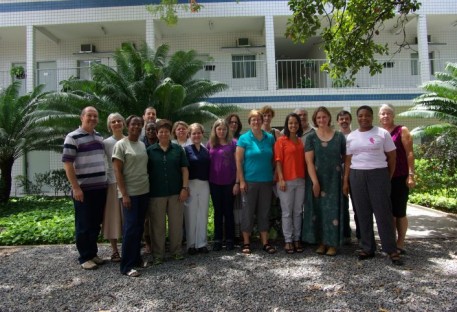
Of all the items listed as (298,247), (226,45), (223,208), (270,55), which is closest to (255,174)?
(223,208)

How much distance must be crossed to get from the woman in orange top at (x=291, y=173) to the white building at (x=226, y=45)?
8.39 meters

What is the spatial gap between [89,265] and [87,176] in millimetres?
1054

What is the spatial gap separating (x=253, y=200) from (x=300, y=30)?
3.05 metres

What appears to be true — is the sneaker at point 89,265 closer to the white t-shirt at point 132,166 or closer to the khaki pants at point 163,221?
the khaki pants at point 163,221

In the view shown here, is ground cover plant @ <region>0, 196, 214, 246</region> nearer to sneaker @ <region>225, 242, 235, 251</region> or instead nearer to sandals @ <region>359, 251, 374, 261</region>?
sneaker @ <region>225, 242, 235, 251</region>

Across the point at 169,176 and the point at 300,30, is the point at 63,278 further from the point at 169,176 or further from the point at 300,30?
the point at 300,30

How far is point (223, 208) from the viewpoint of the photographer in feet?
16.1

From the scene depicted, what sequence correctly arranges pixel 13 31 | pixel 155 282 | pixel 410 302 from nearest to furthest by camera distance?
pixel 410 302, pixel 155 282, pixel 13 31

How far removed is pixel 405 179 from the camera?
14.6 feet

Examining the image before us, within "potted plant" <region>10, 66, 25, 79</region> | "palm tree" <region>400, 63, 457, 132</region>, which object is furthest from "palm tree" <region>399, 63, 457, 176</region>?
"potted plant" <region>10, 66, 25, 79</region>

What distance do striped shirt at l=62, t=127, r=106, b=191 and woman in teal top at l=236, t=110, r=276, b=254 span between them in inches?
64.6

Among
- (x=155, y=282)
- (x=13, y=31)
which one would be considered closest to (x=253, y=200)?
(x=155, y=282)

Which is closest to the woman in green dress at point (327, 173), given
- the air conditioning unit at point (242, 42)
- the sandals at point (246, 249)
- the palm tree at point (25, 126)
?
the sandals at point (246, 249)

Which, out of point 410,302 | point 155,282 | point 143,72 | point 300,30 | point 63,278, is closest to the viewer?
point 410,302
